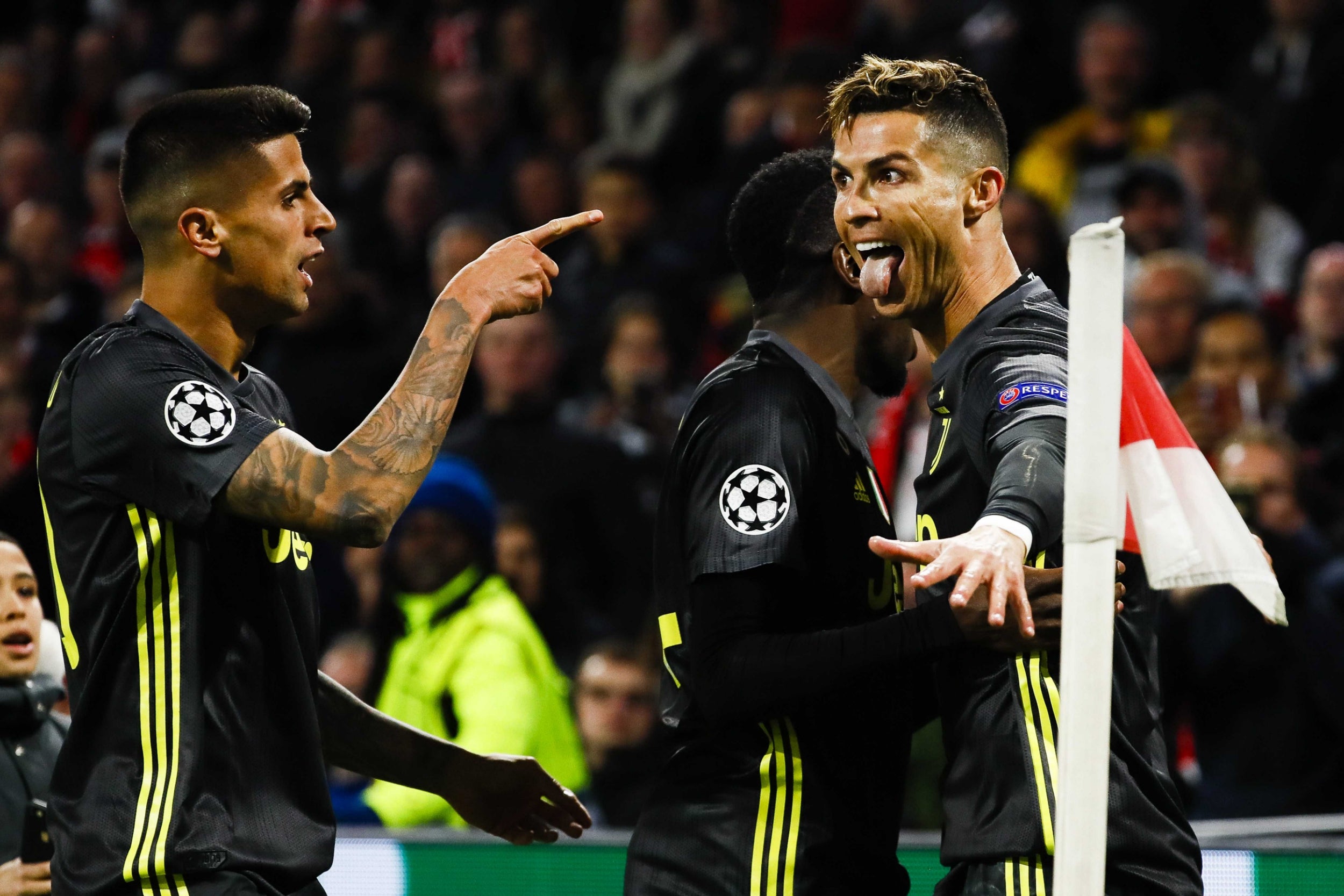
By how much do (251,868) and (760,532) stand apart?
1085 millimetres

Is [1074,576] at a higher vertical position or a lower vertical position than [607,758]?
lower

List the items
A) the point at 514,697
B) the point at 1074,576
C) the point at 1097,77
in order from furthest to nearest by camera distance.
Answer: the point at 1097,77 → the point at 514,697 → the point at 1074,576

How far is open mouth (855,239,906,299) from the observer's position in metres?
3.57

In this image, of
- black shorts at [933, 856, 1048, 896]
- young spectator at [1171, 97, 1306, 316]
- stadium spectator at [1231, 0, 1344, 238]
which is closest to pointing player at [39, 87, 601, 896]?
black shorts at [933, 856, 1048, 896]

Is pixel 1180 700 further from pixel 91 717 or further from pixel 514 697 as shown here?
pixel 91 717

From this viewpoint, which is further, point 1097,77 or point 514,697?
point 1097,77

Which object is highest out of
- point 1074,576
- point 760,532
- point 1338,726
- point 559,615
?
point 559,615

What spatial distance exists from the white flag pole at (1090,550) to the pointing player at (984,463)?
0.13 m

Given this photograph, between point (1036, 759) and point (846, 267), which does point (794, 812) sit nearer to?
point (1036, 759)

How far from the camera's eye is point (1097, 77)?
343 inches

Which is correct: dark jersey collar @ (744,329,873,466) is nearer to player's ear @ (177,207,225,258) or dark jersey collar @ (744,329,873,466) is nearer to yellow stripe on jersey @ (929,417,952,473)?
yellow stripe on jersey @ (929,417,952,473)

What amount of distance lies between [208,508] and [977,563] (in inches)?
52.5

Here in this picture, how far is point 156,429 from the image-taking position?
3.32 metres

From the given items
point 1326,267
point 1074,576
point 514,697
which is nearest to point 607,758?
point 514,697
